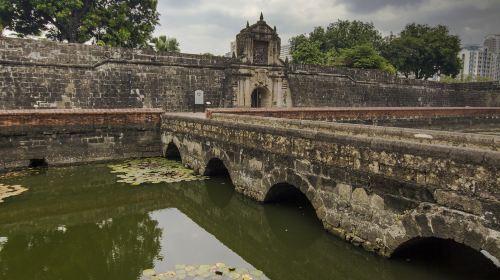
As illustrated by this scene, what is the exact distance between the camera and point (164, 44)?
91.1 ft

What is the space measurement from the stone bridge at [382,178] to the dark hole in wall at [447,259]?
17 cm

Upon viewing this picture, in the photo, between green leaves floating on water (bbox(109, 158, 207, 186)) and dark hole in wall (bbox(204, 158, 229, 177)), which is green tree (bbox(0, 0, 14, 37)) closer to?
green leaves floating on water (bbox(109, 158, 207, 186))

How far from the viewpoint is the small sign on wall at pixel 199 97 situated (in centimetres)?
1789

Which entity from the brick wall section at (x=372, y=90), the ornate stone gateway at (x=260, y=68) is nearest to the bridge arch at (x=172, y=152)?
the ornate stone gateway at (x=260, y=68)

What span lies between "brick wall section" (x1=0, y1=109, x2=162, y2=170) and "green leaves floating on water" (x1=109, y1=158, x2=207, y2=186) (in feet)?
2.12

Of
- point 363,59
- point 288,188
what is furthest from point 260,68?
point 363,59

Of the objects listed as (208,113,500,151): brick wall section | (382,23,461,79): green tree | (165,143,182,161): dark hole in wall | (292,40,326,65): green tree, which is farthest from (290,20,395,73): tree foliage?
(208,113,500,151): brick wall section

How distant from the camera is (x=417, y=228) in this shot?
4.37 metres

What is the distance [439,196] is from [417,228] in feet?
1.64

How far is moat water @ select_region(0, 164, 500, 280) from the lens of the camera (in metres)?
4.86

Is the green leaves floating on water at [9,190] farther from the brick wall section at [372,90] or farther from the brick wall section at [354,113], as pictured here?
the brick wall section at [372,90]

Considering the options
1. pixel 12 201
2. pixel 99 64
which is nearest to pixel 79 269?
pixel 12 201

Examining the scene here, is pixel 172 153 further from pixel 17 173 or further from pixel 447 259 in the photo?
pixel 447 259

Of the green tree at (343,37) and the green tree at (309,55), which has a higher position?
the green tree at (343,37)
